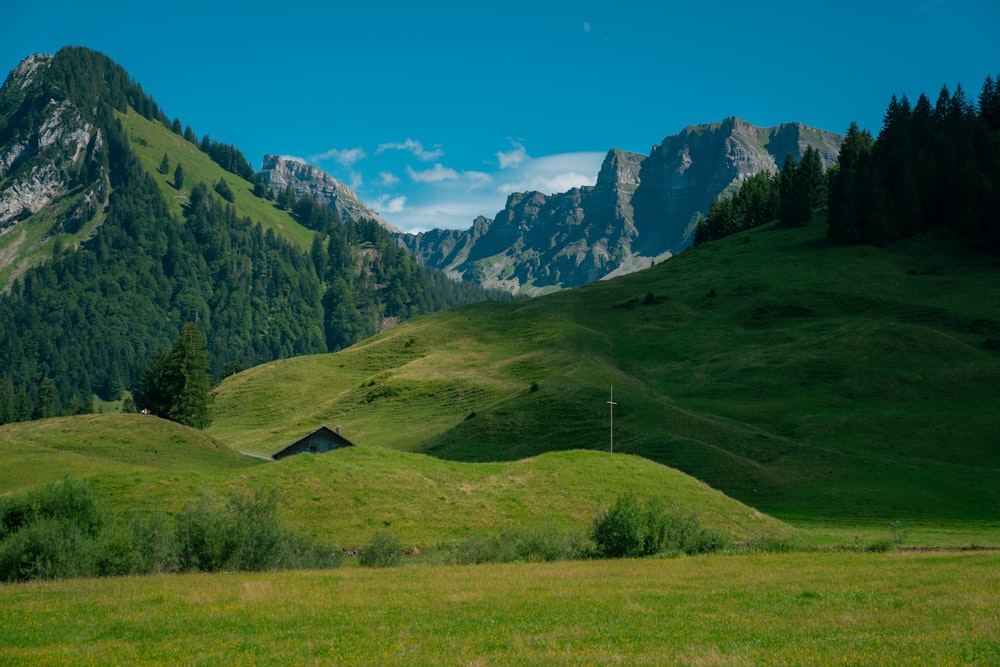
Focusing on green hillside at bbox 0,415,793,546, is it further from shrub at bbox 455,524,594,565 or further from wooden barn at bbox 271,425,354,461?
wooden barn at bbox 271,425,354,461

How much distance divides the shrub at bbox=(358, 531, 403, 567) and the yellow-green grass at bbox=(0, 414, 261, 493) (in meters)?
27.4

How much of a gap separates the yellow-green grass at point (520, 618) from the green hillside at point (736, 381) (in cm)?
4308

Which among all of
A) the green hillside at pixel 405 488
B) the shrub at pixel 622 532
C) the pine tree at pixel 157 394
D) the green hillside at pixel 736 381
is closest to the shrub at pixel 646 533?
the shrub at pixel 622 532

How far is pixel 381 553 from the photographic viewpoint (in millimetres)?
43719

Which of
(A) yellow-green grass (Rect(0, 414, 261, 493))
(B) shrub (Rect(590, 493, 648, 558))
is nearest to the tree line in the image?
(A) yellow-green grass (Rect(0, 414, 261, 493))

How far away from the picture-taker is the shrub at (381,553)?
43.7 meters

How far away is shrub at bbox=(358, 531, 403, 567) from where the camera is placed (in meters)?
43.7

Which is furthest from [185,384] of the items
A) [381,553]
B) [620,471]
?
[381,553]

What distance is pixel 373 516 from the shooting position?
53500 millimetres

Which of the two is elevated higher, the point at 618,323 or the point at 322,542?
the point at 618,323

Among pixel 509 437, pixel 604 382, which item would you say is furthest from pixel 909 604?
pixel 604 382

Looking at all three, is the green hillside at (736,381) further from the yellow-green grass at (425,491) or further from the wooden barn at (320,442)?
the yellow-green grass at (425,491)

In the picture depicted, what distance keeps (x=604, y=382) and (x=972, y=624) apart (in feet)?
317

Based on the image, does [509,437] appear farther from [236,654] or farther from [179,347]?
[236,654]
